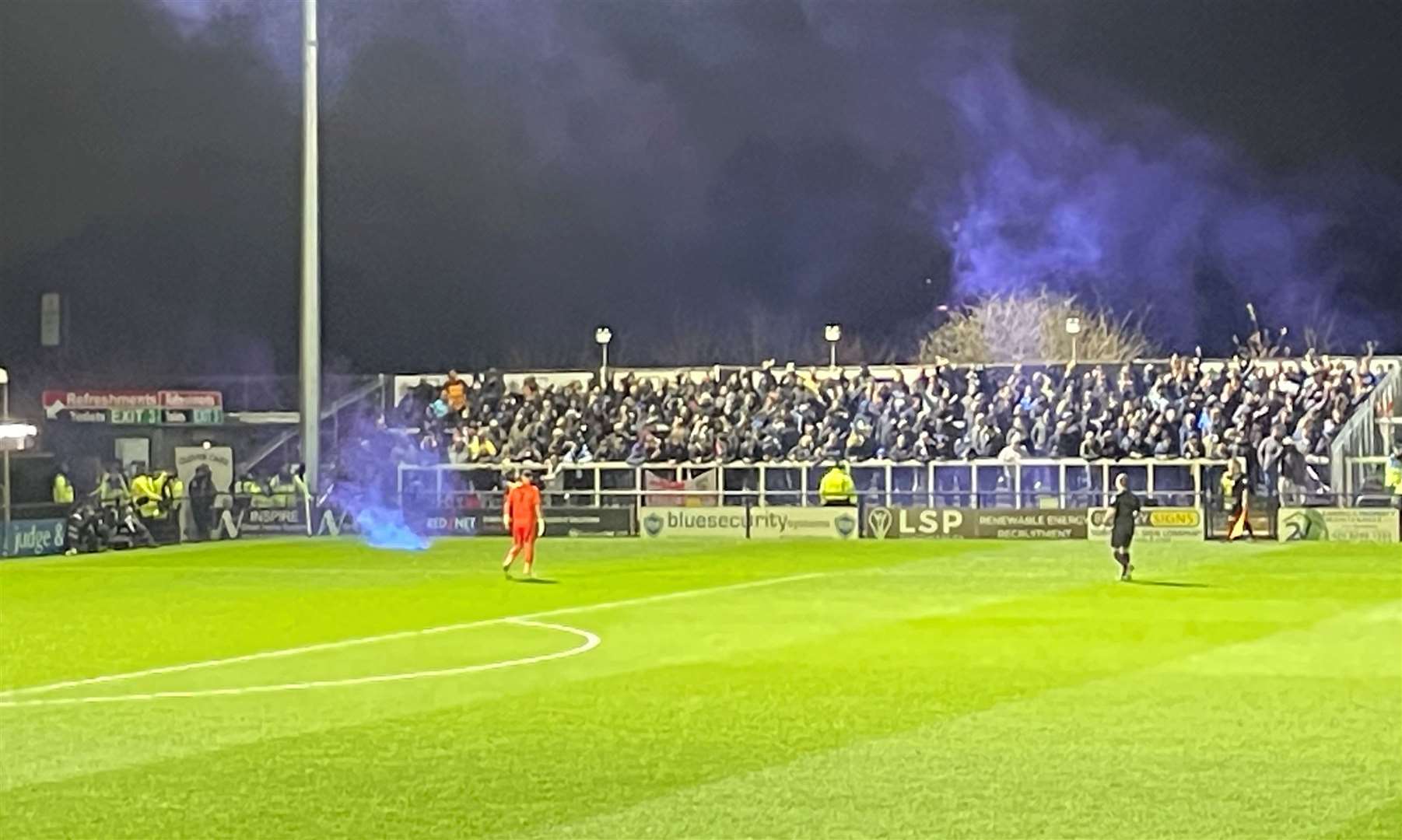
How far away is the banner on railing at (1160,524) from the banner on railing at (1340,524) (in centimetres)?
164

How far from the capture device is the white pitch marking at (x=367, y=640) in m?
18.3

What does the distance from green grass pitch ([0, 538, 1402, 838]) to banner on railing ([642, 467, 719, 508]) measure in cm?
1527

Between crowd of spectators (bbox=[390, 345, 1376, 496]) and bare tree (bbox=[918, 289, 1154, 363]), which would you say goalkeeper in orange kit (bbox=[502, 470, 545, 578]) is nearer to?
crowd of spectators (bbox=[390, 345, 1376, 496])

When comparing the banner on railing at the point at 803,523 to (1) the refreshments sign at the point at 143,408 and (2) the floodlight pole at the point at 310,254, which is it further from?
(1) the refreshments sign at the point at 143,408

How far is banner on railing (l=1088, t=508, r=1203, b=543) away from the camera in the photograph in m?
41.5

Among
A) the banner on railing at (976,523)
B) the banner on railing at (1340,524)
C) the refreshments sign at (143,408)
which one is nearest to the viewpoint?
the banner on railing at (1340,524)

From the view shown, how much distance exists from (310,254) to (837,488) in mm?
12250

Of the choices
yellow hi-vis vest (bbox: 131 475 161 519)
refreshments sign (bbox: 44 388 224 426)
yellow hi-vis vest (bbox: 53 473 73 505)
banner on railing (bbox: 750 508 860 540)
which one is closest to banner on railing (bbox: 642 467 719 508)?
banner on railing (bbox: 750 508 860 540)

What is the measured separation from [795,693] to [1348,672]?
506 centimetres

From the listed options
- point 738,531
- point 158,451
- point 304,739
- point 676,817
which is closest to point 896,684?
point 304,739

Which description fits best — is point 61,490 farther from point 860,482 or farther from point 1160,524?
point 1160,524

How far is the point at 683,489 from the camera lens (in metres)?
47.1

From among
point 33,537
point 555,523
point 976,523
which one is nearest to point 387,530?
point 555,523

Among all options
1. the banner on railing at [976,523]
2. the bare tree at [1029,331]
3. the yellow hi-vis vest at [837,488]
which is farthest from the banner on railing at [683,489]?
the bare tree at [1029,331]
